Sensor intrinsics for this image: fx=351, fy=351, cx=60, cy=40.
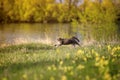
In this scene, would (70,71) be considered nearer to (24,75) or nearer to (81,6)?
(24,75)

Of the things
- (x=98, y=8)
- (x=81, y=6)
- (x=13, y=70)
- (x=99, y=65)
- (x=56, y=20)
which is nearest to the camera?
(x=99, y=65)

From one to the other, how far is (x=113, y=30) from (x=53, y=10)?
45.9 metres

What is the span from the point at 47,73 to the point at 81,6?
5849cm

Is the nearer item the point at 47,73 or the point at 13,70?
the point at 47,73

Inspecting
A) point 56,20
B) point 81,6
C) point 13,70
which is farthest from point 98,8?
point 56,20

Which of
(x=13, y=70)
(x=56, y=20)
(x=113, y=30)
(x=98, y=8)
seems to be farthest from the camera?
(x=56, y=20)

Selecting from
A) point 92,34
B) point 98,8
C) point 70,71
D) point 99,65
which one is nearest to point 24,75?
point 70,71

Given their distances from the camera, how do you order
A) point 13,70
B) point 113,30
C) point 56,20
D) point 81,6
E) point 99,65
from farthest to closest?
point 56,20 → point 81,6 → point 113,30 → point 13,70 → point 99,65

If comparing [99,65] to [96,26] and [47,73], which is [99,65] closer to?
[47,73]

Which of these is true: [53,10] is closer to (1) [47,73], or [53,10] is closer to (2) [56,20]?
(2) [56,20]

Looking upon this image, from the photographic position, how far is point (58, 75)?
25.0ft

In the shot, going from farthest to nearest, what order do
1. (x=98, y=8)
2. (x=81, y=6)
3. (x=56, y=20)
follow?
(x=56, y=20) < (x=81, y=6) < (x=98, y=8)

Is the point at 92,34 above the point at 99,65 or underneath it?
underneath

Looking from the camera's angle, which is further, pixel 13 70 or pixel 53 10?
pixel 53 10
